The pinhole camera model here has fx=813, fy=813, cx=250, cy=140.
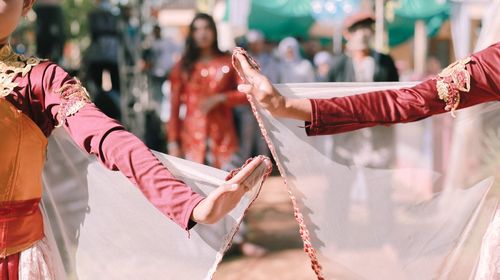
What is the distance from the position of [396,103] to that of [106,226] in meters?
0.90

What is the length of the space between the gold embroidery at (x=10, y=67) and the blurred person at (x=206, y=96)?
3037mm

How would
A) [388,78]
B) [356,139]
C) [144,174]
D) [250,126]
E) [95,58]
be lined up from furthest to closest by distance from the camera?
[95,58]
[250,126]
[388,78]
[356,139]
[144,174]

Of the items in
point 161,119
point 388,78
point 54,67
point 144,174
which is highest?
point 54,67

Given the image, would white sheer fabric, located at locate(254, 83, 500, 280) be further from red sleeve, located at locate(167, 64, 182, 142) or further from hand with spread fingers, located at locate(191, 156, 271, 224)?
red sleeve, located at locate(167, 64, 182, 142)

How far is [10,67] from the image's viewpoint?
1.98 meters

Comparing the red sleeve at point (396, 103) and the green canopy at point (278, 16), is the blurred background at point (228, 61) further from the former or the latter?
the red sleeve at point (396, 103)

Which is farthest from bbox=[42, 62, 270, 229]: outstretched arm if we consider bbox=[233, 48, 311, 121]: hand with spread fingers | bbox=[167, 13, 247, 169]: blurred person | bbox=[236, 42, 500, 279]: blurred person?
bbox=[167, 13, 247, 169]: blurred person

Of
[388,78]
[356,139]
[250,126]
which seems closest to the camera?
[356,139]

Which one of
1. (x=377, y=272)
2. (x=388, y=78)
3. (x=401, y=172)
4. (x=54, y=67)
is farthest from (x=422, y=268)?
(x=388, y=78)

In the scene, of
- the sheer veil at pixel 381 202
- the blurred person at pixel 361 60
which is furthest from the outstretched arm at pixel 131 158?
the blurred person at pixel 361 60

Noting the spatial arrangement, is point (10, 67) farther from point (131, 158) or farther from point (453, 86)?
point (453, 86)

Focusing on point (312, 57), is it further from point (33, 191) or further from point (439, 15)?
point (33, 191)

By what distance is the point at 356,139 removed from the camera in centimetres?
256

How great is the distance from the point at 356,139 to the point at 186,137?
2.78 metres
